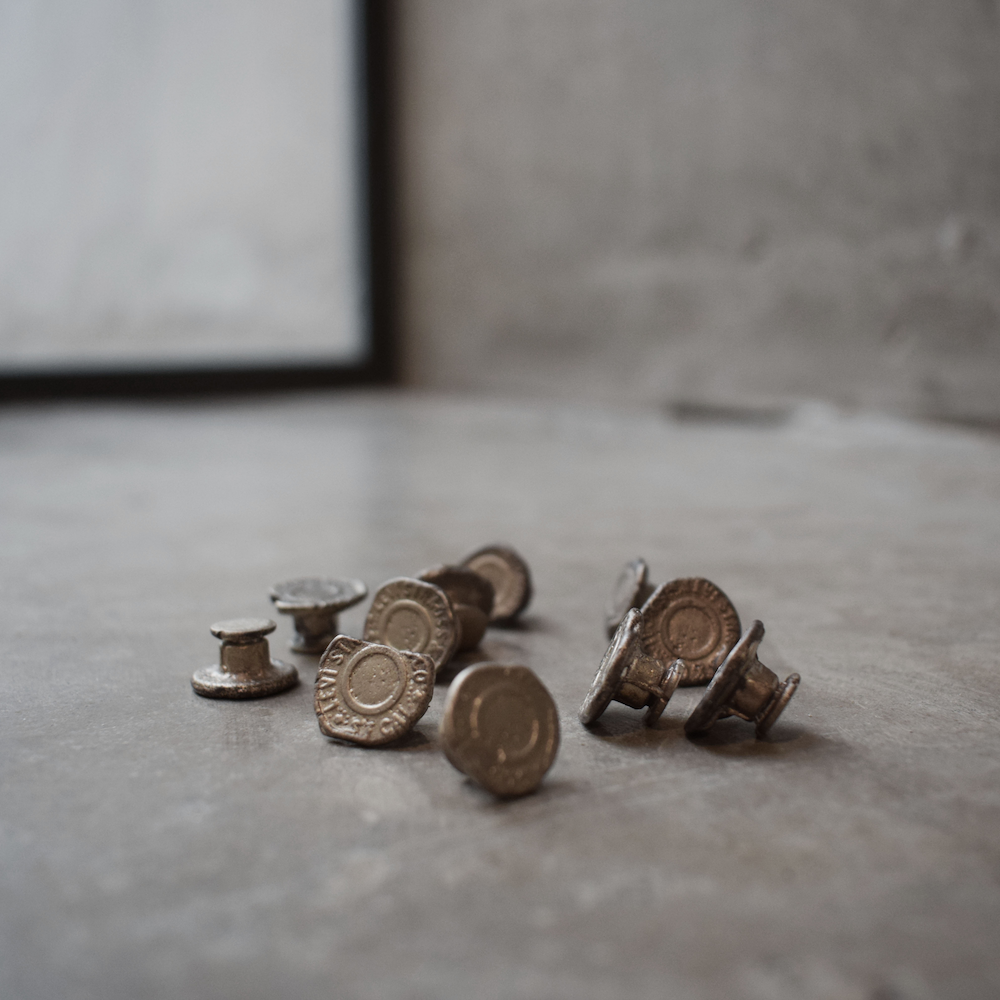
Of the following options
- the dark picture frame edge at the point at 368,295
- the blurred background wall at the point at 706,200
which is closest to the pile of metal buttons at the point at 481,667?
the blurred background wall at the point at 706,200

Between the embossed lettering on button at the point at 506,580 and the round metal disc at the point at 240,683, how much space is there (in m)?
0.63

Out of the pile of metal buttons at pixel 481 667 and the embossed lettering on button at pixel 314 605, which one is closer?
the pile of metal buttons at pixel 481 667

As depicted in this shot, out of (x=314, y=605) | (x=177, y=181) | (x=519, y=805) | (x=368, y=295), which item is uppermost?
(x=177, y=181)

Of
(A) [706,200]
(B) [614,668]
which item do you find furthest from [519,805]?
(A) [706,200]

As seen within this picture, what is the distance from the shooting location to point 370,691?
1.76 metres

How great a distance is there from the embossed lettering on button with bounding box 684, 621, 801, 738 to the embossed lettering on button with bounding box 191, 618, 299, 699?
33.5 inches

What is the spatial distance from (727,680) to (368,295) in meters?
7.82

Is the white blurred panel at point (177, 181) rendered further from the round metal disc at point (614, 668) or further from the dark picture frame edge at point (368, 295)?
the round metal disc at point (614, 668)

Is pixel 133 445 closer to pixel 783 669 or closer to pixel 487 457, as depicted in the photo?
pixel 487 457

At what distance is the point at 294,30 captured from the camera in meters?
8.49

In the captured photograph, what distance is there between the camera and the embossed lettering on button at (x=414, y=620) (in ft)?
6.69

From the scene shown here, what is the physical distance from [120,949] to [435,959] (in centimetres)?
38

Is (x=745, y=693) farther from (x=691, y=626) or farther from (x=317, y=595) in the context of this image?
(x=317, y=595)

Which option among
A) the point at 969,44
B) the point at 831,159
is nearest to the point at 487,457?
the point at 831,159
